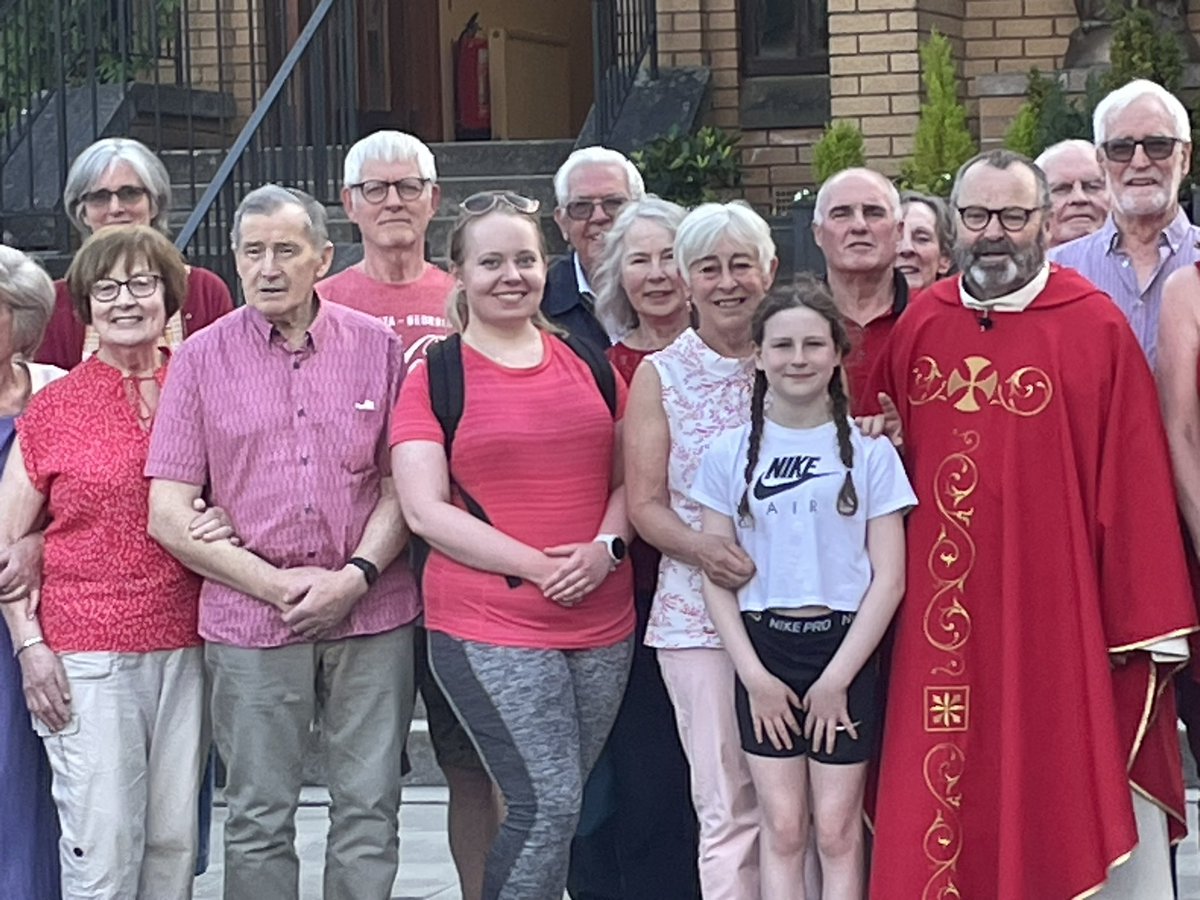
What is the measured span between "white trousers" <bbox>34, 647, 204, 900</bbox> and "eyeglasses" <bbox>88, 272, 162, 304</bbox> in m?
0.84

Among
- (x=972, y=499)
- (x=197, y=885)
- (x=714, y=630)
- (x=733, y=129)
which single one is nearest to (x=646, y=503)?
(x=714, y=630)

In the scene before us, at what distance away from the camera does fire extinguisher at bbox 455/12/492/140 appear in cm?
1630

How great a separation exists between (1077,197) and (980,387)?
1.70m

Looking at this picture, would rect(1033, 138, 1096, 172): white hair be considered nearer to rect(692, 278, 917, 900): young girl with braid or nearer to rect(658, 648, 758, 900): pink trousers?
rect(692, 278, 917, 900): young girl with braid

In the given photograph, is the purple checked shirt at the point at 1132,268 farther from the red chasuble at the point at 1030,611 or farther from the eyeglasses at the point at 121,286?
the eyeglasses at the point at 121,286

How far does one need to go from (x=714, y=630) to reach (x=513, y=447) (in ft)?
2.09

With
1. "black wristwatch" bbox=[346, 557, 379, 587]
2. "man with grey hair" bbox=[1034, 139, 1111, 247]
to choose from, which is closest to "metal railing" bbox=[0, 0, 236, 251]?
"man with grey hair" bbox=[1034, 139, 1111, 247]

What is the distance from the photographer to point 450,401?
5.95m

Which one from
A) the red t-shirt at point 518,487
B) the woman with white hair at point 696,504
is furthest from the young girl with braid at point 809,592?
the red t-shirt at point 518,487

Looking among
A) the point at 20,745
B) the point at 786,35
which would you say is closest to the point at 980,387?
the point at 20,745

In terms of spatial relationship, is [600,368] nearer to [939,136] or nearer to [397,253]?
[397,253]

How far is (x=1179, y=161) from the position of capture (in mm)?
6422

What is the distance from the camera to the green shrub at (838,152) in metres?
11.2

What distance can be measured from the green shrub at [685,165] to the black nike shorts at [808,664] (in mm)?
6189
